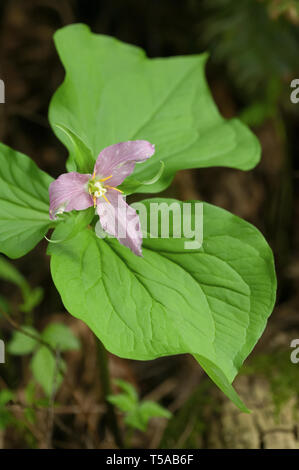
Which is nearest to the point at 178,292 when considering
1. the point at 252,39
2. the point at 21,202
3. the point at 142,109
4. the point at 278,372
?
the point at 21,202

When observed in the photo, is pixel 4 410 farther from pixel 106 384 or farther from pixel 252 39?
pixel 252 39

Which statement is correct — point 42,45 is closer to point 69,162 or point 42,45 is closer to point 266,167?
point 266,167

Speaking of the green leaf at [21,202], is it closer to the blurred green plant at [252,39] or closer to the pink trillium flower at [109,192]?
the pink trillium flower at [109,192]

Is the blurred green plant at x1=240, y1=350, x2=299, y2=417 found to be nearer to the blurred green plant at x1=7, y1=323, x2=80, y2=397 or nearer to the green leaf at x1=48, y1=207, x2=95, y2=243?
the blurred green plant at x1=7, y1=323, x2=80, y2=397

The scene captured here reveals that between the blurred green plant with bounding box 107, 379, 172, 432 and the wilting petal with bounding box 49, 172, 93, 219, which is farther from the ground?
the wilting petal with bounding box 49, 172, 93, 219

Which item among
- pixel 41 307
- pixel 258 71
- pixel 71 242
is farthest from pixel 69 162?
pixel 258 71

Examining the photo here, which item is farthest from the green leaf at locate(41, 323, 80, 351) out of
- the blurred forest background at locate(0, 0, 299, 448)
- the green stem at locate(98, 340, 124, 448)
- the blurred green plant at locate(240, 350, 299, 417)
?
the blurred green plant at locate(240, 350, 299, 417)
